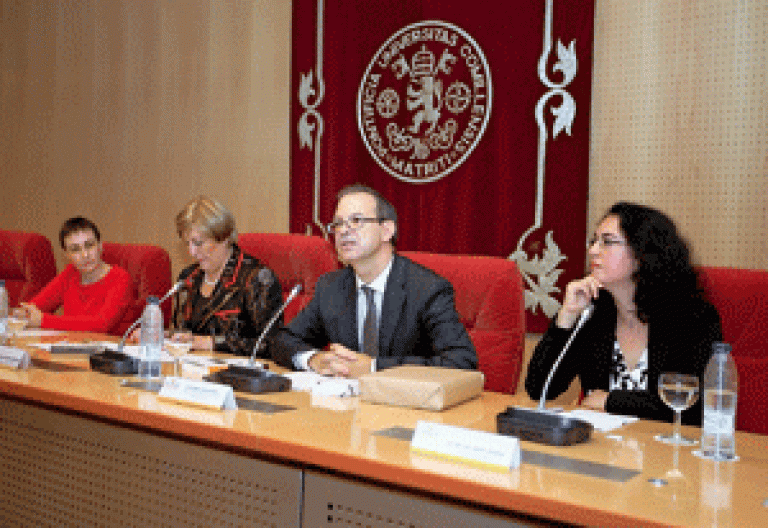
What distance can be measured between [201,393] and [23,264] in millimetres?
2859

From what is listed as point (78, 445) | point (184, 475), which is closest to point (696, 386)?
point (184, 475)

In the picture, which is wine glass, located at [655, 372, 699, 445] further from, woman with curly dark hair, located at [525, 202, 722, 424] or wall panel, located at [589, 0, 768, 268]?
wall panel, located at [589, 0, 768, 268]

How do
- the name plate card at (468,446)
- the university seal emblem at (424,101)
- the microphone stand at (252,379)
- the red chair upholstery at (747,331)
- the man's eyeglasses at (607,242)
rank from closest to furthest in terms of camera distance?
1. the name plate card at (468,446)
2. the microphone stand at (252,379)
3. the red chair upholstery at (747,331)
4. the man's eyeglasses at (607,242)
5. the university seal emblem at (424,101)

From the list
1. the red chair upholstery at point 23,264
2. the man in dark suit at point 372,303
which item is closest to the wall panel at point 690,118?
the man in dark suit at point 372,303

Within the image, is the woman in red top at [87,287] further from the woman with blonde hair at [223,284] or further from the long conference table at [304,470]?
the long conference table at [304,470]

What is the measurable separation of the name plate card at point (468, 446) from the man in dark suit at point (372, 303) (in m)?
0.92

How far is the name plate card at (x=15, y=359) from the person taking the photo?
2.30 meters

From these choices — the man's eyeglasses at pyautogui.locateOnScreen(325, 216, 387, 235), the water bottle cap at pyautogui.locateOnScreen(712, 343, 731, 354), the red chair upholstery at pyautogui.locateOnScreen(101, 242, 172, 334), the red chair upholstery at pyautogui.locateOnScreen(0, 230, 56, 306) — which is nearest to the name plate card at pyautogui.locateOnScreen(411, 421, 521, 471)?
the water bottle cap at pyautogui.locateOnScreen(712, 343, 731, 354)

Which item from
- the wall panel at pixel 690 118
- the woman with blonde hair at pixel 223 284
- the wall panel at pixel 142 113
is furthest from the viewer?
the wall panel at pixel 142 113

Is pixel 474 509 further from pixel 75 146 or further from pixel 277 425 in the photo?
pixel 75 146

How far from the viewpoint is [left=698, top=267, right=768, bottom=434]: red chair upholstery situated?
7.23ft

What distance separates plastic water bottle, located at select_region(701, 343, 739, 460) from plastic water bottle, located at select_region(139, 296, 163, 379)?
56.4 inches

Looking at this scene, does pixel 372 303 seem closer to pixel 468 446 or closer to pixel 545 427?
pixel 545 427

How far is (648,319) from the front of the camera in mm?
2266
